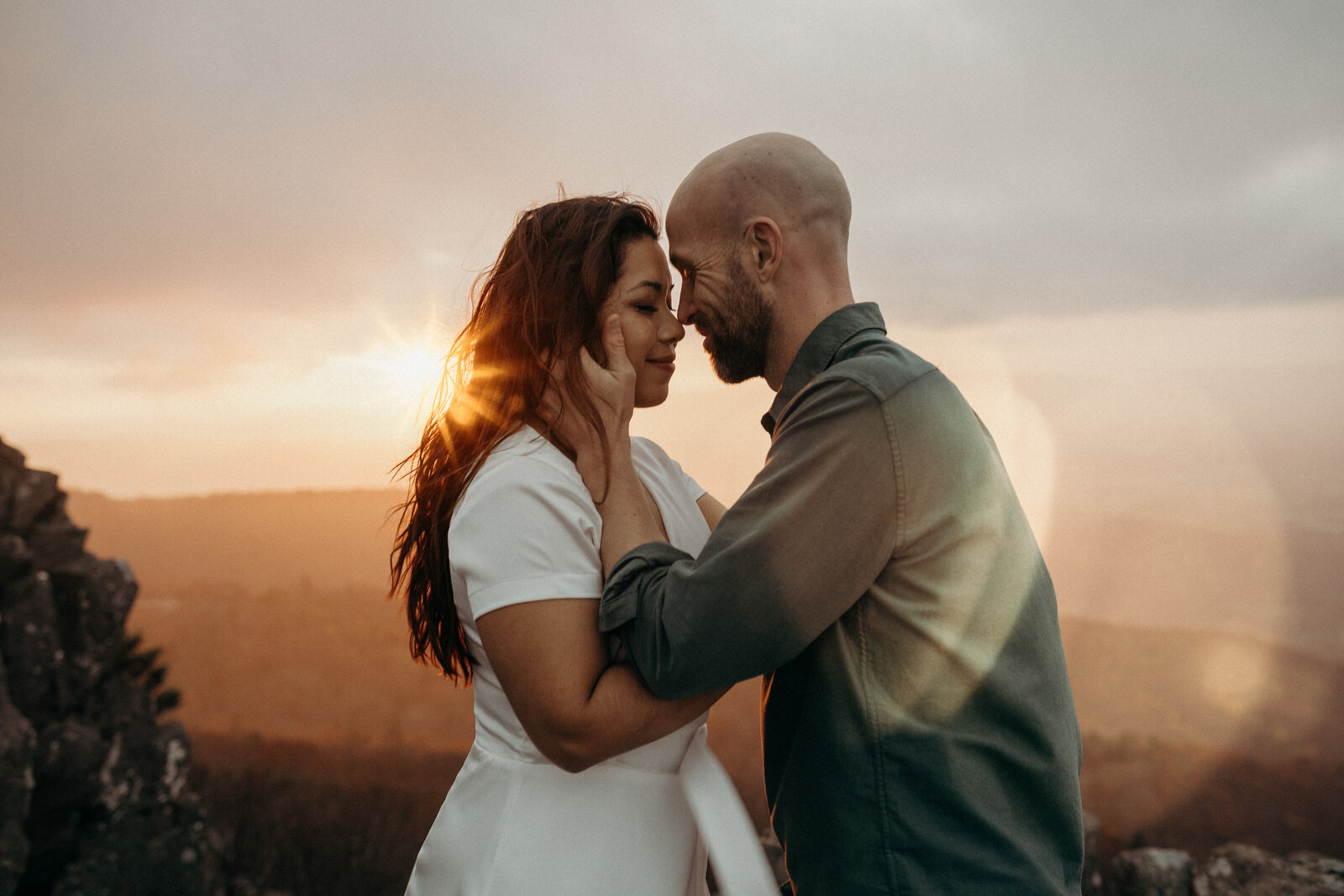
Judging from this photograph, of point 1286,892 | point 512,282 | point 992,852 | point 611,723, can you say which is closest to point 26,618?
point 512,282

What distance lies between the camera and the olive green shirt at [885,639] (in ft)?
4.64

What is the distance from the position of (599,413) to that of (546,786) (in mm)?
917

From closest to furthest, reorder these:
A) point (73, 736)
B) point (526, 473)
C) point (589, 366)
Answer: point (526, 473)
point (589, 366)
point (73, 736)

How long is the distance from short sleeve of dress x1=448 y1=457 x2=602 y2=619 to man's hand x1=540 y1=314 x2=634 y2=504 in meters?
0.12

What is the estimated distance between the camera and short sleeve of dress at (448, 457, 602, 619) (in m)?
1.56

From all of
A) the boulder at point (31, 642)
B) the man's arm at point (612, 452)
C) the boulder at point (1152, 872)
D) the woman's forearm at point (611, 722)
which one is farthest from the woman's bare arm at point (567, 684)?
the boulder at point (1152, 872)

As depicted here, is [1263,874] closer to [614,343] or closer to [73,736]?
[614,343]

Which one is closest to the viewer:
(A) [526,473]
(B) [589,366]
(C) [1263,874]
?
(A) [526,473]

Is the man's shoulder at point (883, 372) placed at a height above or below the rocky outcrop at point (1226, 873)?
above

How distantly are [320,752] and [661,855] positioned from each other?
1620 centimetres

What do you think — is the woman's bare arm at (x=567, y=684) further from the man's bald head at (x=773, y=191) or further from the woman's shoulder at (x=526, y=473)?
the man's bald head at (x=773, y=191)

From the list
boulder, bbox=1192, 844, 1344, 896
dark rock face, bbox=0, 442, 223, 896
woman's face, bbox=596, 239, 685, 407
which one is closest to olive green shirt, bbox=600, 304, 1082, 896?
woman's face, bbox=596, 239, 685, 407

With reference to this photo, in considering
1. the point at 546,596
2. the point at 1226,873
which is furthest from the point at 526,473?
the point at 1226,873

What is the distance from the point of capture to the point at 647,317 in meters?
2.19
